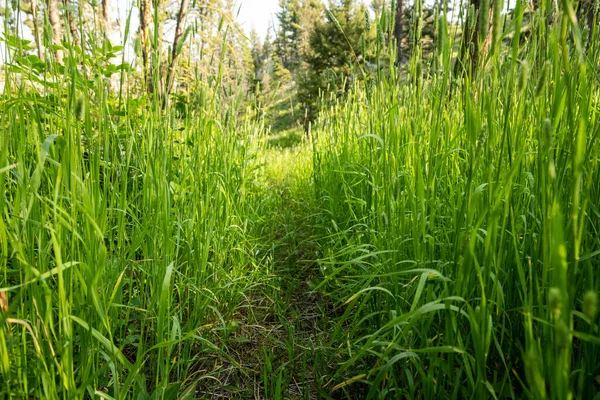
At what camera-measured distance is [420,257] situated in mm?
920

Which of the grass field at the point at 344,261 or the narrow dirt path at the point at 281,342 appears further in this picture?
the narrow dirt path at the point at 281,342

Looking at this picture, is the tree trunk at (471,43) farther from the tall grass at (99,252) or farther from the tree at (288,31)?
the tree at (288,31)

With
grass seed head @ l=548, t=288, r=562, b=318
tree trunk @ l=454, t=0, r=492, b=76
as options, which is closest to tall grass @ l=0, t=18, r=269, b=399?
grass seed head @ l=548, t=288, r=562, b=318

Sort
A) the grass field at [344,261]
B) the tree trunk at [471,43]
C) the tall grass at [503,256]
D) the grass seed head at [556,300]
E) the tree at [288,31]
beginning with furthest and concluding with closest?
the tree at [288,31], the tree trunk at [471,43], the grass field at [344,261], the tall grass at [503,256], the grass seed head at [556,300]

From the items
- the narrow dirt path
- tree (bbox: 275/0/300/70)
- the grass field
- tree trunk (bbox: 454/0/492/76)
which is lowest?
the narrow dirt path

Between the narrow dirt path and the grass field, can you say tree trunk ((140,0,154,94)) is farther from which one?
the narrow dirt path

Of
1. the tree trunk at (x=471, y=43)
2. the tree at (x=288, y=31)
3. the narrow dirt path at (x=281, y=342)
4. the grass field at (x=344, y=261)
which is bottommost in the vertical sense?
the narrow dirt path at (x=281, y=342)

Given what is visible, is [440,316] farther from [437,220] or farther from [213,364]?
[213,364]

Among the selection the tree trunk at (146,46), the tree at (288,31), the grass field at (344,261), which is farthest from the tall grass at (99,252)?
the tree at (288,31)

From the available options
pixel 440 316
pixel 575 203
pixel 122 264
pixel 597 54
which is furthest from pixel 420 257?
pixel 122 264

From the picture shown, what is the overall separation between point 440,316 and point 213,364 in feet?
2.26

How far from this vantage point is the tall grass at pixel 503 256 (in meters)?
0.51

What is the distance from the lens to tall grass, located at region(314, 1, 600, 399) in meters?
0.51

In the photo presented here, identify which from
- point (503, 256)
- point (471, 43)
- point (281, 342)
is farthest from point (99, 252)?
point (471, 43)
